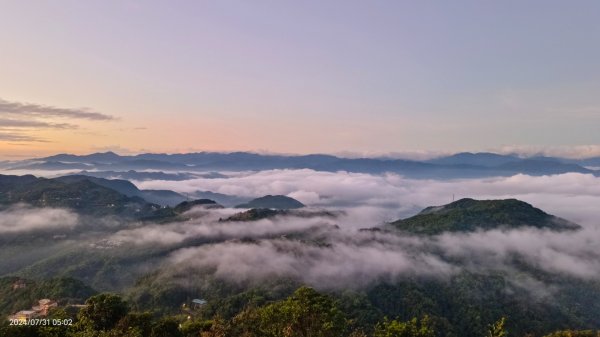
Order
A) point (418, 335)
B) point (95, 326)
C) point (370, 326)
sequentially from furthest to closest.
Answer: point (370, 326) → point (95, 326) → point (418, 335)

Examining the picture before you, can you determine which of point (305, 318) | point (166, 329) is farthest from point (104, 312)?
point (305, 318)

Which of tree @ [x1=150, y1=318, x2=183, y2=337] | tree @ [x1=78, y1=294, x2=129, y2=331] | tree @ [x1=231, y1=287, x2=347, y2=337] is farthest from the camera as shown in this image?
tree @ [x1=78, y1=294, x2=129, y2=331]

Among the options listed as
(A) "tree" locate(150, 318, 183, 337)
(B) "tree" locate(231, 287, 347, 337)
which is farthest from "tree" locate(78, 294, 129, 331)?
(B) "tree" locate(231, 287, 347, 337)

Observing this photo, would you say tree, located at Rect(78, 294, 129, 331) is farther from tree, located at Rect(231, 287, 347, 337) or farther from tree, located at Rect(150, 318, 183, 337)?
tree, located at Rect(231, 287, 347, 337)

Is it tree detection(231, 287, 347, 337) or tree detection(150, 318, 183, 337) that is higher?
tree detection(231, 287, 347, 337)

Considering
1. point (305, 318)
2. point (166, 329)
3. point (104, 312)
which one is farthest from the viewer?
point (166, 329)

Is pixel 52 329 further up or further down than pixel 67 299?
further up

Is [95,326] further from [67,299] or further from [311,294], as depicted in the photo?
[67,299]

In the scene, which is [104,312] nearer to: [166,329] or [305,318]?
[166,329]

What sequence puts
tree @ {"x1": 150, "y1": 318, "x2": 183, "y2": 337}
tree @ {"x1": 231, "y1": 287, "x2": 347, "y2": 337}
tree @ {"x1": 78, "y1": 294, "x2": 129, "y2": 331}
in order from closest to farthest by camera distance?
1. tree @ {"x1": 231, "y1": 287, "x2": 347, "y2": 337}
2. tree @ {"x1": 150, "y1": 318, "x2": 183, "y2": 337}
3. tree @ {"x1": 78, "y1": 294, "x2": 129, "y2": 331}

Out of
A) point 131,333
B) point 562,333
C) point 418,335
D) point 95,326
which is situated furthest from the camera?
point 562,333

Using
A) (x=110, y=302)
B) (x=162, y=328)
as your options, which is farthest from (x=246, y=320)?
(x=110, y=302)
